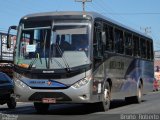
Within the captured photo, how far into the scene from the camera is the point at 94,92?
594 inches

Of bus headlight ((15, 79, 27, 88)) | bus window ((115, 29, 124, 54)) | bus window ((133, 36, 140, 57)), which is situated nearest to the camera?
bus headlight ((15, 79, 27, 88))

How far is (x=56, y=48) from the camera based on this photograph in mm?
14852

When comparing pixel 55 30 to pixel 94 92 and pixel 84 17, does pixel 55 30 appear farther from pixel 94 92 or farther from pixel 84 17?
pixel 94 92

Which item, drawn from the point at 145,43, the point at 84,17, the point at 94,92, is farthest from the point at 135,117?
the point at 145,43

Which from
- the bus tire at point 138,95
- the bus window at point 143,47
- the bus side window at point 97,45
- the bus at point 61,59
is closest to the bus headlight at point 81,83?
the bus at point 61,59

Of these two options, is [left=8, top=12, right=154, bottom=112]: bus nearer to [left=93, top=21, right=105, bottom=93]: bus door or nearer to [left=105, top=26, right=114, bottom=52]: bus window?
[left=93, top=21, right=105, bottom=93]: bus door

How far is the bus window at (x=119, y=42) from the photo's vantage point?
1788 centimetres

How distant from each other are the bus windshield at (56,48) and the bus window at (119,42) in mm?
3144

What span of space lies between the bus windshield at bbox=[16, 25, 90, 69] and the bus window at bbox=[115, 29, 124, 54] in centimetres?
314

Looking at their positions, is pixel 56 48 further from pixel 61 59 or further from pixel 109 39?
pixel 109 39

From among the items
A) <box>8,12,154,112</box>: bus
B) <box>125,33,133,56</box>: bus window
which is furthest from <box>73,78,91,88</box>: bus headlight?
<box>125,33,133,56</box>: bus window

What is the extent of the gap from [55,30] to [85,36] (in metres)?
0.99

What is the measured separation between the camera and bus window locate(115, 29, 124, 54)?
17.9m

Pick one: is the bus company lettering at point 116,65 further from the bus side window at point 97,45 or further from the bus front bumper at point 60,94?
the bus front bumper at point 60,94
